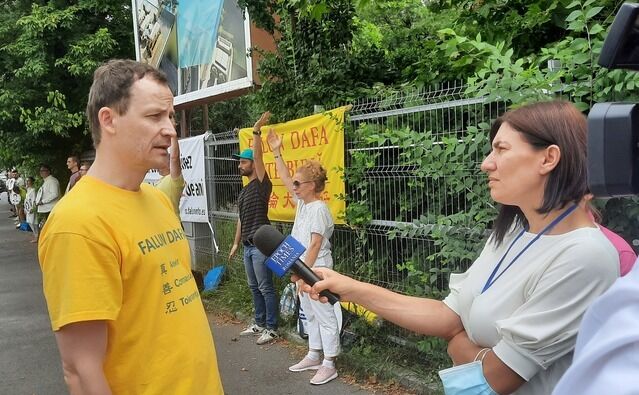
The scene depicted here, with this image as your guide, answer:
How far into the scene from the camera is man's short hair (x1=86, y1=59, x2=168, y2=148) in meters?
1.87

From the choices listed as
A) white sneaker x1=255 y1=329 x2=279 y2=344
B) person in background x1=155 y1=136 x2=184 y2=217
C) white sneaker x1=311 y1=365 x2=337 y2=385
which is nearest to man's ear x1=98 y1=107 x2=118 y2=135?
person in background x1=155 y1=136 x2=184 y2=217

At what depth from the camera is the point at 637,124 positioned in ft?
2.81

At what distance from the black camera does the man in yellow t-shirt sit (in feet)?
4.58

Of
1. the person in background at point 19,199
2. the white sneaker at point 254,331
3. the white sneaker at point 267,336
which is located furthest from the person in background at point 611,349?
the person in background at point 19,199

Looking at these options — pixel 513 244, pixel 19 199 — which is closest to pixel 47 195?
pixel 19 199

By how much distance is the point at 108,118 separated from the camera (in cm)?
188

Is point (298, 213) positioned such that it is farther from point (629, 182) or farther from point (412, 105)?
point (629, 182)

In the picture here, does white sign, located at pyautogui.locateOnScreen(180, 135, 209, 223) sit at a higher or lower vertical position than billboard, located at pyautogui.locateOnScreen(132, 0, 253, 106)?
lower

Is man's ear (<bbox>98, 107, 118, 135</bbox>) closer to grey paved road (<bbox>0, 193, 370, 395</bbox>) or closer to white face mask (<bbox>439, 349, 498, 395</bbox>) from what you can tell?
white face mask (<bbox>439, 349, 498, 395</bbox>)

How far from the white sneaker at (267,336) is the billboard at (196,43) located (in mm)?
3115

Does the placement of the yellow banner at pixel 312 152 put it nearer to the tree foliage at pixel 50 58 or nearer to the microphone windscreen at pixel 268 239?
the microphone windscreen at pixel 268 239

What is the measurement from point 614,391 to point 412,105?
387 centimetres

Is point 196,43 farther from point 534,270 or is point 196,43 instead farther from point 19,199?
point 19,199

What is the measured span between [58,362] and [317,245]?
120 inches
